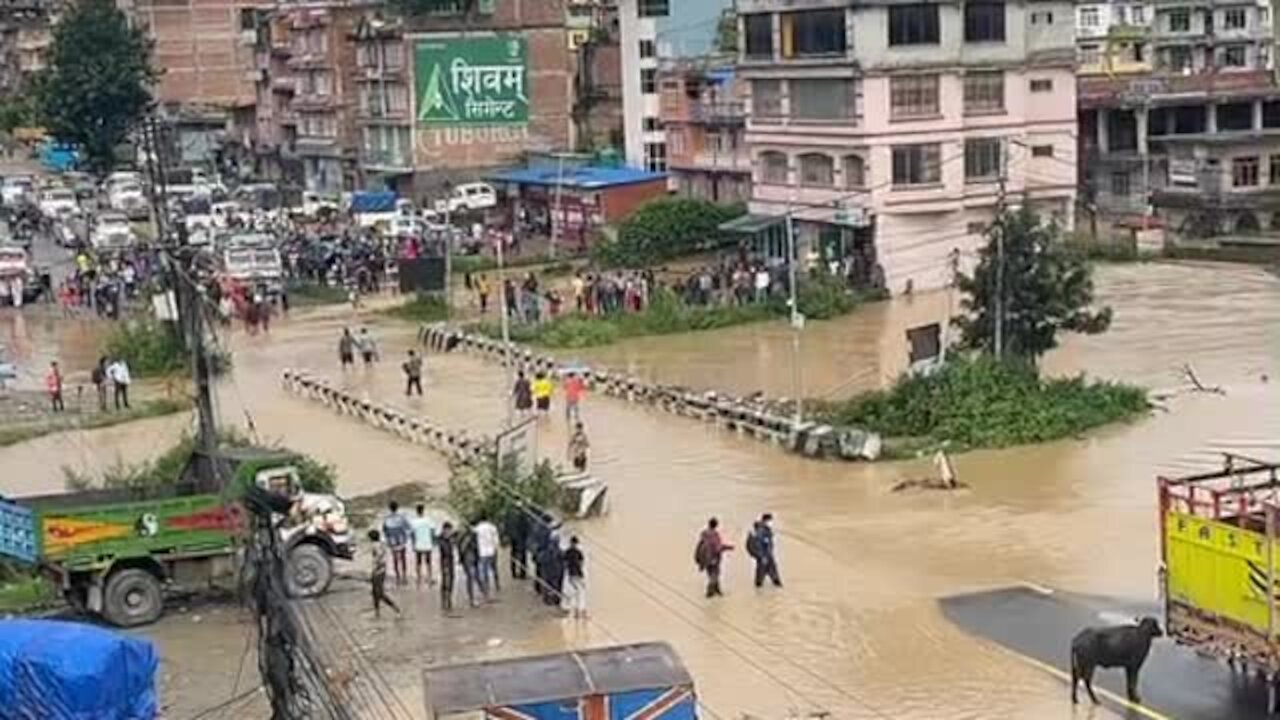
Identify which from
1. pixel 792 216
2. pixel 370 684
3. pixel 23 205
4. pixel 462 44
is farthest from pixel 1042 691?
pixel 23 205

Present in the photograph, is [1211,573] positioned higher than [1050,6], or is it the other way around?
[1050,6]

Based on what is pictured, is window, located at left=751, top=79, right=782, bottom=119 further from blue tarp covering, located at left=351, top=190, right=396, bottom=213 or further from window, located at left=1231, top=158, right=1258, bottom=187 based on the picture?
blue tarp covering, located at left=351, top=190, right=396, bottom=213

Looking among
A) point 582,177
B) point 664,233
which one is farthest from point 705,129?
point 664,233

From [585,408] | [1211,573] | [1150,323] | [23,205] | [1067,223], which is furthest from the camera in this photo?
[23,205]

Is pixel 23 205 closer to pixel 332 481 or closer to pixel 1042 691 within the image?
pixel 332 481

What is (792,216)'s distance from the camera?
56.3 metres

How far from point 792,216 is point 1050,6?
9428 millimetres

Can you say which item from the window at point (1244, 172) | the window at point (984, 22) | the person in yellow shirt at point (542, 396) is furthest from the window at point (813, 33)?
the person in yellow shirt at point (542, 396)

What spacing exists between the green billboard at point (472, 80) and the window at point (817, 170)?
843 inches

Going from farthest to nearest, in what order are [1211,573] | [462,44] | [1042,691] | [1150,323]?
[462,44], [1150,323], [1042,691], [1211,573]

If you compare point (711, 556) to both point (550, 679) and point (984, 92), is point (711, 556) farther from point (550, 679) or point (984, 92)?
point (984, 92)

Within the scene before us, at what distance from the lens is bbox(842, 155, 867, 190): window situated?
54938mm

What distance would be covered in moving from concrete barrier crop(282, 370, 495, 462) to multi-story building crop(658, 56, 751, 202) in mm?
22337

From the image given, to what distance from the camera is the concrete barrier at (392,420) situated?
113 feet
